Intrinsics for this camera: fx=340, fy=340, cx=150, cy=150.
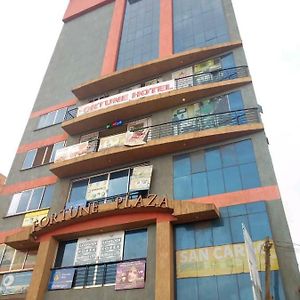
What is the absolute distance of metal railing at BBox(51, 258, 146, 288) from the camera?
14.6 meters

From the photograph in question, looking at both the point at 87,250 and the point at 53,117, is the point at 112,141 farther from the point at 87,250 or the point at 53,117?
the point at 53,117

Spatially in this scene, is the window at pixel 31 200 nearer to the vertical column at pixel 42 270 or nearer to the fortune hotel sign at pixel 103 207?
the fortune hotel sign at pixel 103 207

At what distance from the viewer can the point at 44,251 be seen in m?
16.2

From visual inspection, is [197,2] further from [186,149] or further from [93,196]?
[93,196]

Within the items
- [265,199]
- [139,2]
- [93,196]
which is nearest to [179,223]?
[265,199]

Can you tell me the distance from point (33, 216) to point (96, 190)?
14.3ft

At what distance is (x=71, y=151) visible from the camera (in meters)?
20.4

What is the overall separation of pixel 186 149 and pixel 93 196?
18.2 feet

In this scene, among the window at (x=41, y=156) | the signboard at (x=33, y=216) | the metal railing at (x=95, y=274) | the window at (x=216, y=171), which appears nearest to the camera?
the metal railing at (x=95, y=274)

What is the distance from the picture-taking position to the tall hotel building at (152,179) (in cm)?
1355

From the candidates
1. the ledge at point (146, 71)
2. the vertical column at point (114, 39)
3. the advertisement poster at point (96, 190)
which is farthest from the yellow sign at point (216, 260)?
the vertical column at point (114, 39)

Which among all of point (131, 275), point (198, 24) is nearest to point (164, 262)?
point (131, 275)

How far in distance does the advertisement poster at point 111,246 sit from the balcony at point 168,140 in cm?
437

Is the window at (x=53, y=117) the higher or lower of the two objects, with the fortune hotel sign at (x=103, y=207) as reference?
higher
